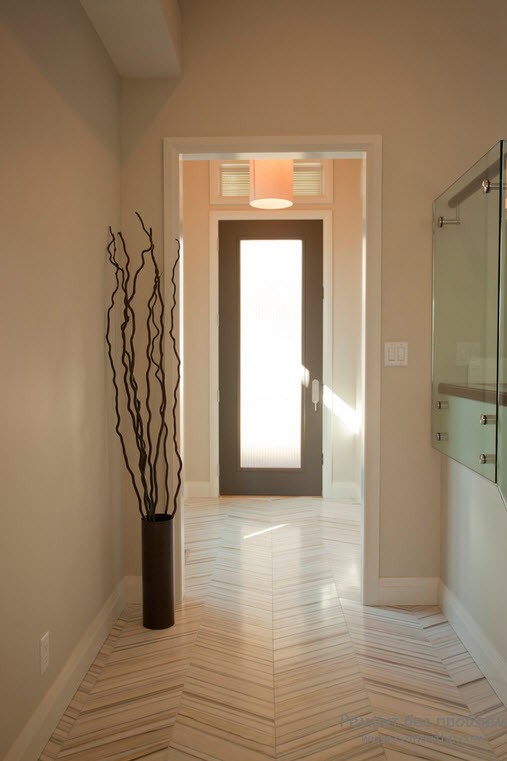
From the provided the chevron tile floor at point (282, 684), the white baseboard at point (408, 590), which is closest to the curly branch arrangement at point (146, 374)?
the chevron tile floor at point (282, 684)

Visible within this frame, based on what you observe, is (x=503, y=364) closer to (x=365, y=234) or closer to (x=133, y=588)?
(x=365, y=234)

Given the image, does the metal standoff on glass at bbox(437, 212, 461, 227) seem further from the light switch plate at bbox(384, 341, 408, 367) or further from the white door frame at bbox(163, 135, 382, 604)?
the light switch plate at bbox(384, 341, 408, 367)

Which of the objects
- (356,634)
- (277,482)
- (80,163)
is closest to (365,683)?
(356,634)

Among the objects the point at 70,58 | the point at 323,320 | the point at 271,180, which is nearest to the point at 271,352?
the point at 323,320

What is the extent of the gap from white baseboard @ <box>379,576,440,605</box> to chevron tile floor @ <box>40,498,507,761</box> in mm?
67

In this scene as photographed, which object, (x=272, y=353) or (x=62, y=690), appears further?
(x=272, y=353)

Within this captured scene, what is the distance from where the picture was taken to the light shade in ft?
13.1

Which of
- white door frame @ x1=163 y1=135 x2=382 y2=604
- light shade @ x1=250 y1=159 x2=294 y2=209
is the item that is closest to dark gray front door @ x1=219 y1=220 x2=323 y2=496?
light shade @ x1=250 y1=159 x2=294 y2=209

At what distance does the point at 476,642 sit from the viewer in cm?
255

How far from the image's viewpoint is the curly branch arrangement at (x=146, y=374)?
2.96 metres

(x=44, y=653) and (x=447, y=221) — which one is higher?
(x=447, y=221)

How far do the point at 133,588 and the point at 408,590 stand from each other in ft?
4.46

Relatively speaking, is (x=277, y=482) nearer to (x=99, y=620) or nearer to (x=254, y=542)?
(x=254, y=542)

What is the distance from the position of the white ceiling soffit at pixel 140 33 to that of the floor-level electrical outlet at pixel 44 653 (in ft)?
7.49
